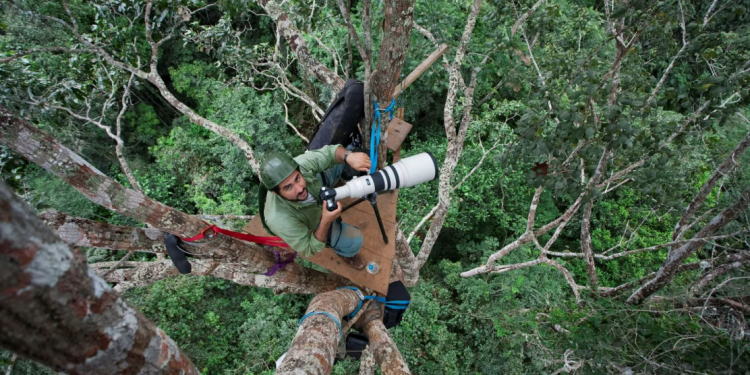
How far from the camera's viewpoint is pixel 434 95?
8625mm

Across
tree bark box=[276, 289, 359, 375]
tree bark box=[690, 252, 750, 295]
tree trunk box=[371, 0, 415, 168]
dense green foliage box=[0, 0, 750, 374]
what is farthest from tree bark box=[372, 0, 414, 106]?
tree bark box=[690, 252, 750, 295]

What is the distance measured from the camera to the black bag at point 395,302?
3248 mm

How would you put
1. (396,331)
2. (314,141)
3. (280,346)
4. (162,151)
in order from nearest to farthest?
(314,141) < (280,346) < (396,331) < (162,151)

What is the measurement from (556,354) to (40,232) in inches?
146

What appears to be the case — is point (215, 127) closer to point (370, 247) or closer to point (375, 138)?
point (370, 247)

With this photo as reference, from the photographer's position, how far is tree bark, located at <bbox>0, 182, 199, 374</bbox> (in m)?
0.63

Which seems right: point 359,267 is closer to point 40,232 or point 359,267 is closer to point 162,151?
point 40,232

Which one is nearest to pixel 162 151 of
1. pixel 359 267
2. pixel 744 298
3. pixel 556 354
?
pixel 359 267

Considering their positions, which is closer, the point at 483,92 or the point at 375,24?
the point at 375,24

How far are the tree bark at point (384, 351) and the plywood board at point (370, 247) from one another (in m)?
0.35

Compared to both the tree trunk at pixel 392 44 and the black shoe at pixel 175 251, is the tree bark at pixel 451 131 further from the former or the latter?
the black shoe at pixel 175 251

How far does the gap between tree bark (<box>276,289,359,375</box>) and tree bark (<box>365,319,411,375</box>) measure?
308mm

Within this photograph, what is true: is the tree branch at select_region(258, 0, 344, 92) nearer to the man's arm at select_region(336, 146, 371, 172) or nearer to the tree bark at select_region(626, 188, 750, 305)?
the man's arm at select_region(336, 146, 371, 172)

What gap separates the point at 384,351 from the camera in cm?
251
